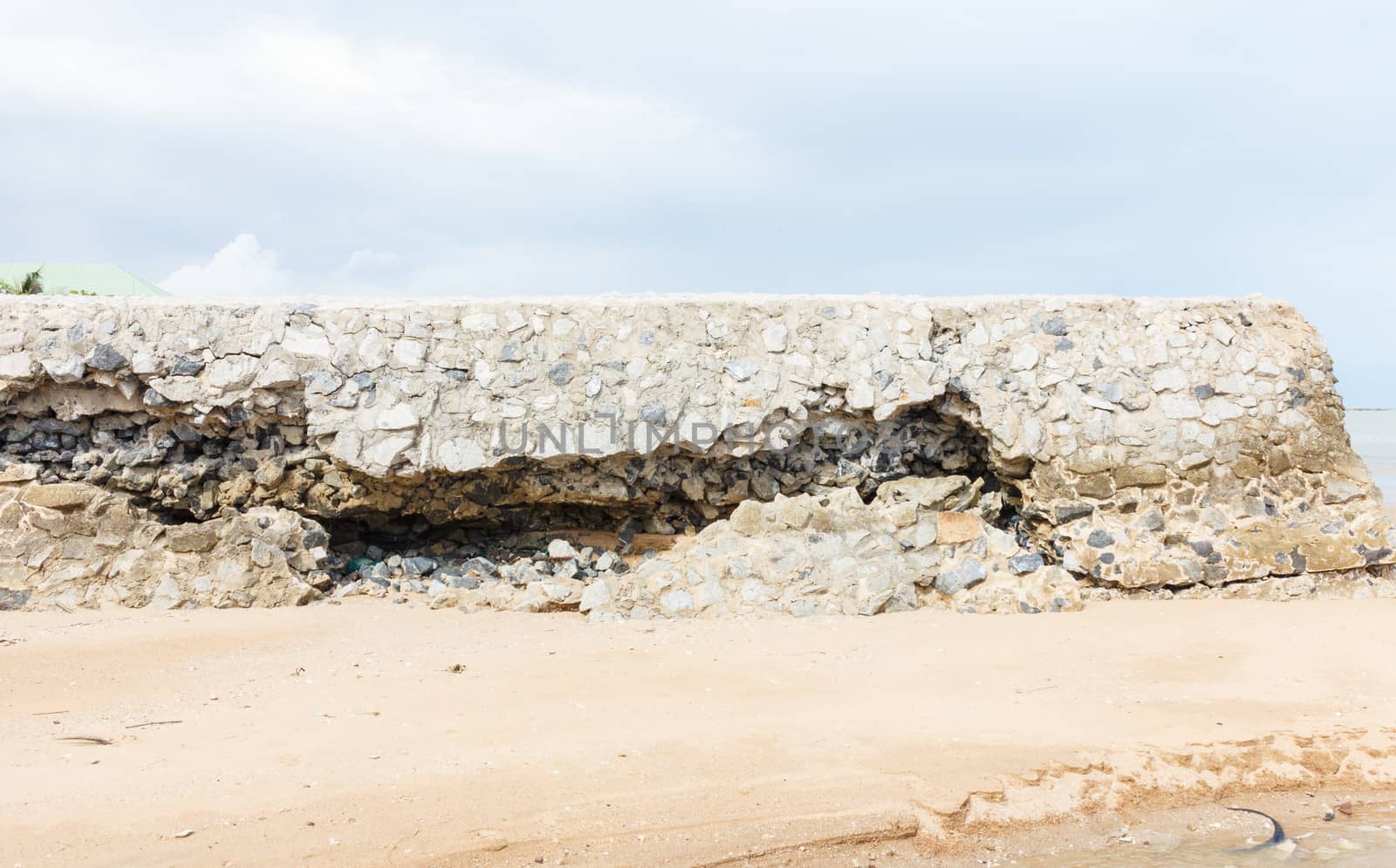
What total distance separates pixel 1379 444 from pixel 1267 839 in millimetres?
29692

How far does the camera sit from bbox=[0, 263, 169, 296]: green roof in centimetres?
2417

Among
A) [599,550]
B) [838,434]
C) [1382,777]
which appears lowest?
[1382,777]

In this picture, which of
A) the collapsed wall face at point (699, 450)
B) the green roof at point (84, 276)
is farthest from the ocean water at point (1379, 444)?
the green roof at point (84, 276)

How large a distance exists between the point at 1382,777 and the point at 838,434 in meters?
3.88

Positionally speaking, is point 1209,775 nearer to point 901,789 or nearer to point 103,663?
point 901,789

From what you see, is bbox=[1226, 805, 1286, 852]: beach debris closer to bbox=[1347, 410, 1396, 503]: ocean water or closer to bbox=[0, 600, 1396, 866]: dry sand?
bbox=[0, 600, 1396, 866]: dry sand

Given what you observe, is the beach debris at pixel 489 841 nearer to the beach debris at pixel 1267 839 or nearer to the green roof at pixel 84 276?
the beach debris at pixel 1267 839

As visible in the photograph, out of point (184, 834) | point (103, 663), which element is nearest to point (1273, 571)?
point (184, 834)

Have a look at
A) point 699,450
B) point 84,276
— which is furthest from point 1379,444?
point 84,276

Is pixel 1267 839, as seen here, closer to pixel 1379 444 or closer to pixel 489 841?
pixel 489 841

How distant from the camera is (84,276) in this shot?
985 inches

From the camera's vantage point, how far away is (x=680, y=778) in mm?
3586

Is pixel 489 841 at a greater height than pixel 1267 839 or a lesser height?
greater

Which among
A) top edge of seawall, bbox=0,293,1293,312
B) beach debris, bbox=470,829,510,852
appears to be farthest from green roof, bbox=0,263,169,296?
beach debris, bbox=470,829,510,852
